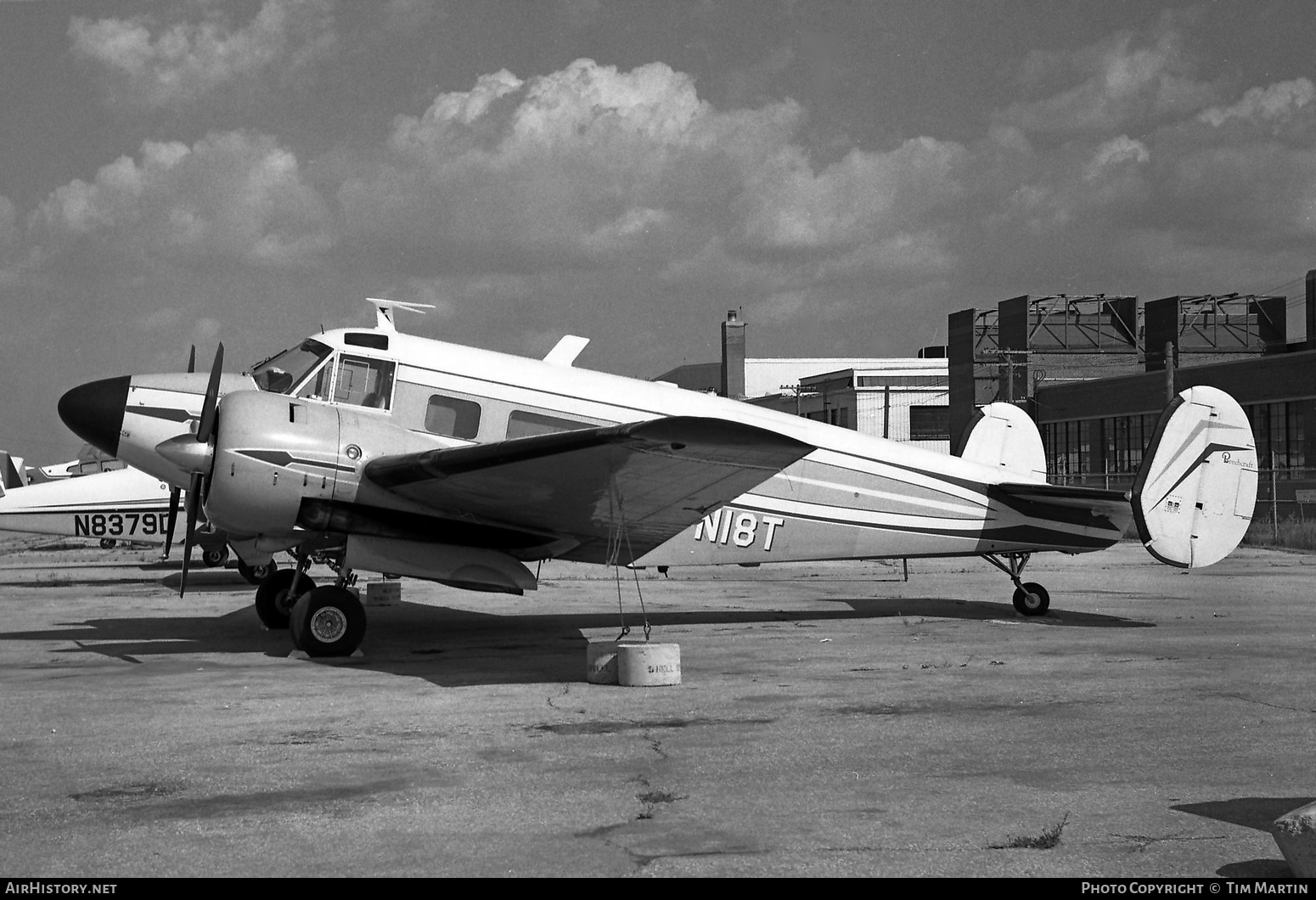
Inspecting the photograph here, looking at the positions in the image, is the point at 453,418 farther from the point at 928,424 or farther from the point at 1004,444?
the point at 928,424

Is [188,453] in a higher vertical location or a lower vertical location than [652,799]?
higher

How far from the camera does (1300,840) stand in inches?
163

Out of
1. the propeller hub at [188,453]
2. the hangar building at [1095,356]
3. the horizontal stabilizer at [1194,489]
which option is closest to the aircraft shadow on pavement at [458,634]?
the horizontal stabilizer at [1194,489]

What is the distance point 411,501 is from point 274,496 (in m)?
1.32

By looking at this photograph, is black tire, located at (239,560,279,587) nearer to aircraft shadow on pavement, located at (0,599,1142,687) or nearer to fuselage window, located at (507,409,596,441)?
aircraft shadow on pavement, located at (0,599,1142,687)

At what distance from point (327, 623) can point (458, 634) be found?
2669 millimetres

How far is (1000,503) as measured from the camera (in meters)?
15.3

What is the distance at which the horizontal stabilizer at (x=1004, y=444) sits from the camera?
16734mm

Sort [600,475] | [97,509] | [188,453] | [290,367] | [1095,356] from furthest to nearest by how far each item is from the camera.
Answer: [1095,356], [97,509], [290,367], [188,453], [600,475]

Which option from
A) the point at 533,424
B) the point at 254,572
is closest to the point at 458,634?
the point at 533,424

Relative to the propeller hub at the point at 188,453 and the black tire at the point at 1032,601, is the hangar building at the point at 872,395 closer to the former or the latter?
the black tire at the point at 1032,601

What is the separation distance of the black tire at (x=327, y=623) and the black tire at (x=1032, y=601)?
8.54 meters
